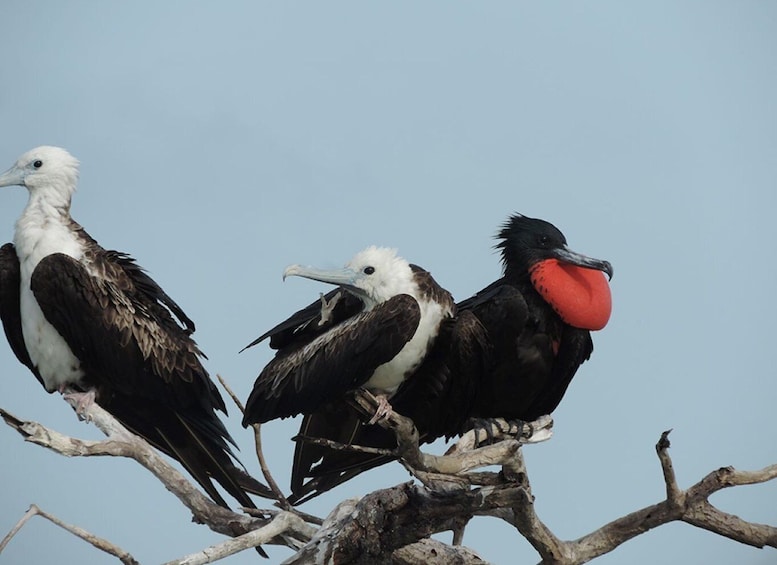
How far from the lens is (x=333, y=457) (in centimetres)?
888

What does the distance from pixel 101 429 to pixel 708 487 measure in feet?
10.9

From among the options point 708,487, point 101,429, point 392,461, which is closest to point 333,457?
point 392,461

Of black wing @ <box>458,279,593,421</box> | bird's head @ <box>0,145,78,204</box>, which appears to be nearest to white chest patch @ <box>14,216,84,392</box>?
bird's head @ <box>0,145,78,204</box>

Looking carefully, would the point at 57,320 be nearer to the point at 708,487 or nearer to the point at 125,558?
the point at 125,558

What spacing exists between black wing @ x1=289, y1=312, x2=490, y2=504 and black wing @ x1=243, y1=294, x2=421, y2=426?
1.33 feet

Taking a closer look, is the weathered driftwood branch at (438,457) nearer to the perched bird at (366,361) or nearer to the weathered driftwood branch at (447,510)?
the weathered driftwood branch at (447,510)

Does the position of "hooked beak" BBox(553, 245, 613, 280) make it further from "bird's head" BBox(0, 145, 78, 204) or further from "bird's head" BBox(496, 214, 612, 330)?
"bird's head" BBox(0, 145, 78, 204)

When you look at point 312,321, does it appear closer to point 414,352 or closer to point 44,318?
point 414,352

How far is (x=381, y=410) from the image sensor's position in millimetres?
7910

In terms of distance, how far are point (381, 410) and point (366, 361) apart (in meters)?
0.35

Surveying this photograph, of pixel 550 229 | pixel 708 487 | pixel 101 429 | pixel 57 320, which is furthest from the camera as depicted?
pixel 550 229

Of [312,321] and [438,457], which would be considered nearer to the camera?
[438,457]

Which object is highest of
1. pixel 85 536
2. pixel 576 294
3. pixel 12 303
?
pixel 576 294

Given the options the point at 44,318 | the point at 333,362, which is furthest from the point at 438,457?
the point at 44,318
